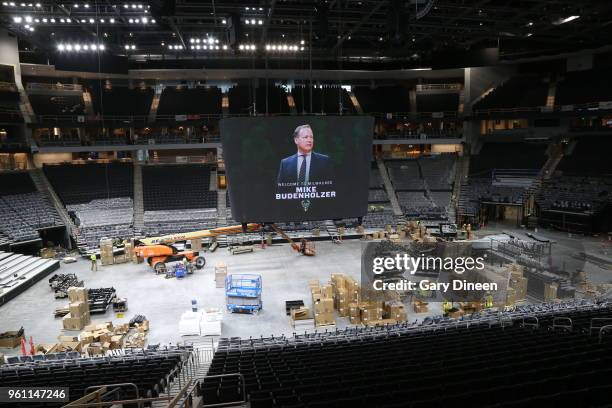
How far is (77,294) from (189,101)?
2584 centimetres

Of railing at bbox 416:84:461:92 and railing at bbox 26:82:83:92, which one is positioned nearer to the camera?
railing at bbox 26:82:83:92

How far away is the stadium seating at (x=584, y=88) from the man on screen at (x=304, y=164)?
1184 inches

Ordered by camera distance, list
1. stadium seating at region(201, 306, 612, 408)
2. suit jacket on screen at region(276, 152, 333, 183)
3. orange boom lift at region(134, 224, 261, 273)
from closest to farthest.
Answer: stadium seating at region(201, 306, 612, 408) → suit jacket on screen at region(276, 152, 333, 183) → orange boom lift at region(134, 224, 261, 273)

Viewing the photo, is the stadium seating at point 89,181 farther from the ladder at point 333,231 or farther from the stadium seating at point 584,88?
the stadium seating at point 584,88

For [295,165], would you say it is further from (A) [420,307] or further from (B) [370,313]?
(A) [420,307]

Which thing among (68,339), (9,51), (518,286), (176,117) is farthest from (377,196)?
(9,51)

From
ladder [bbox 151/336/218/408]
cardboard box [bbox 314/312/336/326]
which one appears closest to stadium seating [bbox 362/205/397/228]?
cardboard box [bbox 314/312/336/326]

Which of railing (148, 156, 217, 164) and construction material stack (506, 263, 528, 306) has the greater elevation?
railing (148, 156, 217, 164)

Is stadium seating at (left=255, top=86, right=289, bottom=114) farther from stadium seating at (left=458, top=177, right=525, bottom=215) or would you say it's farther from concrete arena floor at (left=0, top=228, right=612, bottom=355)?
stadium seating at (left=458, top=177, right=525, bottom=215)

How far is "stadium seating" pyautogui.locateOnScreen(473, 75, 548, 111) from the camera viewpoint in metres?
36.2

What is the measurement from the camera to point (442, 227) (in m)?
30.1

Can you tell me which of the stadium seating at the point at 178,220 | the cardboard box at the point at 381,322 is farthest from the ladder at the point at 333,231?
the cardboard box at the point at 381,322

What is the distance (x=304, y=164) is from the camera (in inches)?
537

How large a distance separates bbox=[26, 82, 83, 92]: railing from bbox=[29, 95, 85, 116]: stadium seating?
735 mm
